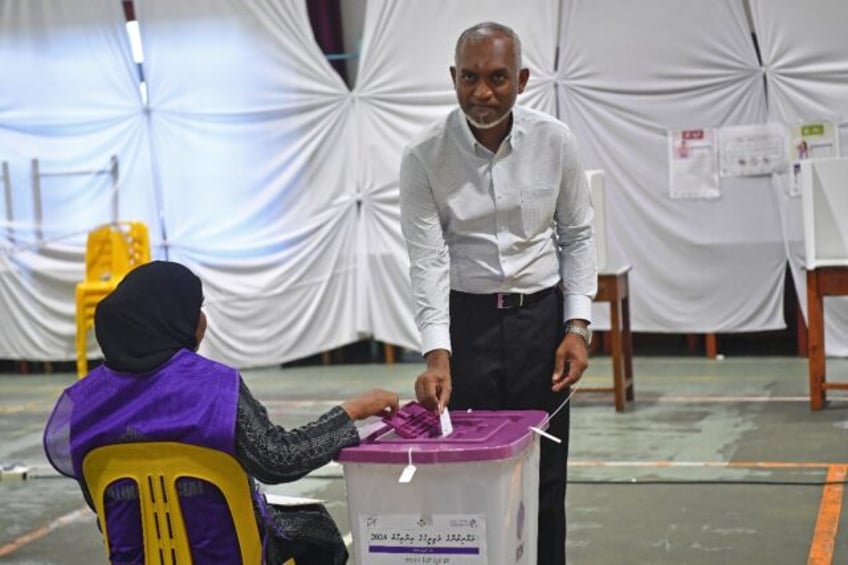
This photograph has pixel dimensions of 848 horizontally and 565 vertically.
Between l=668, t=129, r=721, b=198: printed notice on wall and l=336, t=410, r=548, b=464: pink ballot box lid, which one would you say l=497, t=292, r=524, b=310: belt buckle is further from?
l=668, t=129, r=721, b=198: printed notice on wall

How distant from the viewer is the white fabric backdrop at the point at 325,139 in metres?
7.77

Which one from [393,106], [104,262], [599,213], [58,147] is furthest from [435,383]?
[58,147]

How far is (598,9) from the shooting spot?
7.94 meters

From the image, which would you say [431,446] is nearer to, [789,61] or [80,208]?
[789,61]

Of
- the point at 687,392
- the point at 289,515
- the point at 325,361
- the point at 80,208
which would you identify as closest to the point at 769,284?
the point at 687,392

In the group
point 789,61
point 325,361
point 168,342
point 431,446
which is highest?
point 789,61

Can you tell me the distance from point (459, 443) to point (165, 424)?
554 mm

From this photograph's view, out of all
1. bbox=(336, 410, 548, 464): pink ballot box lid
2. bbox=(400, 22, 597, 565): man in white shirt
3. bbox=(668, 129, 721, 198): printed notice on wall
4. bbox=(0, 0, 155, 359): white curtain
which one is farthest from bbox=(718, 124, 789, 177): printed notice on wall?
bbox=(336, 410, 548, 464): pink ballot box lid

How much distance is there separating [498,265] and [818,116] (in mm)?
5369

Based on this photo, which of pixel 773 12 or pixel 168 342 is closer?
pixel 168 342

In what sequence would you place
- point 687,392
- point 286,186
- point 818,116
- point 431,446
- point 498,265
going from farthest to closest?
1. point 286,186
2. point 818,116
3. point 687,392
4. point 498,265
5. point 431,446

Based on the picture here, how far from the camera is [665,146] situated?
789 cm

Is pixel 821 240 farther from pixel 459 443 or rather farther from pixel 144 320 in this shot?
pixel 144 320

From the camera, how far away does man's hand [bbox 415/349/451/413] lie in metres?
2.50
